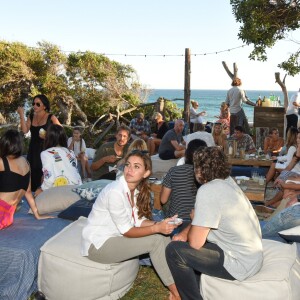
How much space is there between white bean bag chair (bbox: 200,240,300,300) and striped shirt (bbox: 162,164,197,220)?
0.97 meters

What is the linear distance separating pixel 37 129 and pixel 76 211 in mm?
1684

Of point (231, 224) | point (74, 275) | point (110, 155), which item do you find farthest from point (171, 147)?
point (231, 224)

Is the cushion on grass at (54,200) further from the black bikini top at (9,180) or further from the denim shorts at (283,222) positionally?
the denim shorts at (283,222)

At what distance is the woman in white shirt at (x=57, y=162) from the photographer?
15.7 feet

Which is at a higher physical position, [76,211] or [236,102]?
[236,102]

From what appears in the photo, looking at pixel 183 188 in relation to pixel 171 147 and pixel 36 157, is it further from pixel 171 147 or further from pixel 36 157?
pixel 171 147

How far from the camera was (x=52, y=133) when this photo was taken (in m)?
4.84

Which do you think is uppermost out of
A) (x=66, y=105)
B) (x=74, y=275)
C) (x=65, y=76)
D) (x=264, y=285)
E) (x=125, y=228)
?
(x=65, y=76)

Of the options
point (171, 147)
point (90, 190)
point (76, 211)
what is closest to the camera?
point (76, 211)

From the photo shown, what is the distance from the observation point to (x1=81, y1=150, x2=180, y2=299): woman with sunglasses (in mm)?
3197

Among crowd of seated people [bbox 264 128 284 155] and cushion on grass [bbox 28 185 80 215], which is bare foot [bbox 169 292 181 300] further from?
crowd of seated people [bbox 264 128 284 155]

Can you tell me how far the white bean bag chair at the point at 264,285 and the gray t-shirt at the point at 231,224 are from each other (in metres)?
0.08

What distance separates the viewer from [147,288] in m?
3.83

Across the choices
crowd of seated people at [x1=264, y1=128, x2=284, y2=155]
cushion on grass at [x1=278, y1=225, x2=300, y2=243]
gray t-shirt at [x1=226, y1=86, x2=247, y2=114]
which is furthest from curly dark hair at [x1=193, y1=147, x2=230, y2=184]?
gray t-shirt at [x1=226, y1=86, x2=247, y2=114]
